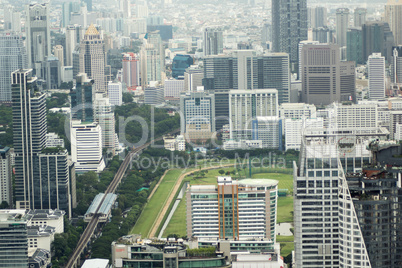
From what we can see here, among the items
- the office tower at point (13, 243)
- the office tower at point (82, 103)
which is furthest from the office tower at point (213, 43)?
the office tower at point (13, 243)

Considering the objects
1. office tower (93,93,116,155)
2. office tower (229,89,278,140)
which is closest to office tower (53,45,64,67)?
office tower (229,89,278,140)

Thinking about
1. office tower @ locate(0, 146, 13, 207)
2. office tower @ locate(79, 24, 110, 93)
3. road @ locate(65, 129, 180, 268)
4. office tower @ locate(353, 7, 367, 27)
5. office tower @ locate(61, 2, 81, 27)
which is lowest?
road @ locate(65, 129, 180, 268)

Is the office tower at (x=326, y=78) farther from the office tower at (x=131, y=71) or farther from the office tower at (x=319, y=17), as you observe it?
the office tower at (x=319, y=17)

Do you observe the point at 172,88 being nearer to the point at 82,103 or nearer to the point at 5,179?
the point at 82,103

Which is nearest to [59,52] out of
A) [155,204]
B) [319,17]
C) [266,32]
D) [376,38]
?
[266,32]

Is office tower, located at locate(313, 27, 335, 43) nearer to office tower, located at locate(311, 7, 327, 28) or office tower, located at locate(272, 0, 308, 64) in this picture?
office tower, located at locate(272, 0, 308, 64)

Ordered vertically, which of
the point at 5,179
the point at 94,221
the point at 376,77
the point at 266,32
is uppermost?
the point at 266,32
